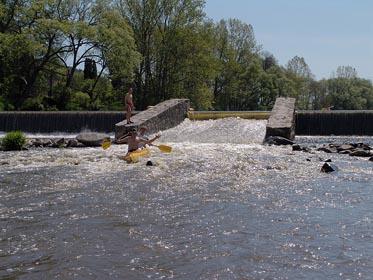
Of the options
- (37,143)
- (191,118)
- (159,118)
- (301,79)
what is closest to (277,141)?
(159,118)

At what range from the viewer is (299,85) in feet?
207

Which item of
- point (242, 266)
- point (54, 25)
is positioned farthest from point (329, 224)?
point (54, 25)

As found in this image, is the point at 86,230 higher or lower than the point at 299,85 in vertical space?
lower

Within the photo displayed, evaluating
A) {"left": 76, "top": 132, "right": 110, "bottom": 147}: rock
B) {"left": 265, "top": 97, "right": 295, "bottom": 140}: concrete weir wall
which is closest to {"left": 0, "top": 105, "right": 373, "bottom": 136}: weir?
{"left": 265, "top": 97, "right": 295, "bottom": 140}: concrete weir wall

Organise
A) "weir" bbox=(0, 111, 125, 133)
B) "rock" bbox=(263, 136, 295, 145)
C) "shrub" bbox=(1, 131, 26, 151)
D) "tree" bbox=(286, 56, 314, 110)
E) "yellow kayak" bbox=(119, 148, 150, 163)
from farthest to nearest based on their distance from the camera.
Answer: "tree" bbox=(286, 56, 314, 110), "weir" bbox=(0, 111, 125, 133), "shrub" bbox=(1, 131, 26, 151), "rock" bbox=(263, 136, 295, 145), "yellow kayak" bbox=(119, 148, 150, 163)

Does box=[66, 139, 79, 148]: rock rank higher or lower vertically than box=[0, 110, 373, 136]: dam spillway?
lower

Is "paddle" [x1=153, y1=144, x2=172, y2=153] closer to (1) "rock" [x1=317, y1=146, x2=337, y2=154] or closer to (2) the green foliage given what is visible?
(1) "rock" [x1=317, y1=146, x2=337, y2=154]

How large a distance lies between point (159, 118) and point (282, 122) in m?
5.56

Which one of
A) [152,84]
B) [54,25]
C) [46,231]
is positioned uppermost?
[54,25]

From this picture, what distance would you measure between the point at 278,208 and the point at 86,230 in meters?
3.21

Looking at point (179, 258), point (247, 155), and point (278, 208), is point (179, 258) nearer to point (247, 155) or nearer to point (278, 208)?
point (278, 208)

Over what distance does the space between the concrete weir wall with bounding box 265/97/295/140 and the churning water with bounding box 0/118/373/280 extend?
183 inches

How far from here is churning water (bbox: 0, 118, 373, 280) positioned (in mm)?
5906

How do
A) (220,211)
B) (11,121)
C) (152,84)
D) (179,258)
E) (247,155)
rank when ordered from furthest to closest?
(152,84)
(11,121)
(247,155)
(220,211)
(179,258)
